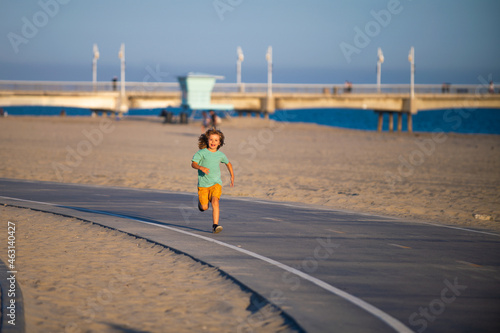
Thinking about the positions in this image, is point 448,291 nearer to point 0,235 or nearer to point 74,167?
point 0,235

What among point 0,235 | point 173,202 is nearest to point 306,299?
point 0,235

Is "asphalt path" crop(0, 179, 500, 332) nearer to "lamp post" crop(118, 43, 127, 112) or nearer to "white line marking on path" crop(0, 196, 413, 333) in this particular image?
"white line marking on path" crop(0, 196, 413, 333)

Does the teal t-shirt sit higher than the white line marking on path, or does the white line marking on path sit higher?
the teal t-shirt

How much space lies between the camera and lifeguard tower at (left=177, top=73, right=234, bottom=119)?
57469mm

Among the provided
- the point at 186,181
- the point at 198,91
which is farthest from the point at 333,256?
the point at 198,91

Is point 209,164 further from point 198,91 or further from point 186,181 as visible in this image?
point 198,91

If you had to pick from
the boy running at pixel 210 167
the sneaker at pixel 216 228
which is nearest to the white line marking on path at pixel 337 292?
the sneaker at pixel 216 228

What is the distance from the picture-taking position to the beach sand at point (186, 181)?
24.0 feet

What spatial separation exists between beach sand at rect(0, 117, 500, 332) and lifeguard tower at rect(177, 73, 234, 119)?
43.0 ft

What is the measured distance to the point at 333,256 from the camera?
8.79 m

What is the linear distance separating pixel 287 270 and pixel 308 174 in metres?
13.9

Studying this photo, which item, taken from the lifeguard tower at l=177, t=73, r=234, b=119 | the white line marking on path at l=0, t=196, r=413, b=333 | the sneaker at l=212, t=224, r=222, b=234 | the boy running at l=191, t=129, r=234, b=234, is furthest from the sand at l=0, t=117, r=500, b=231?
the lifeguard tower at l=177, t=73, r=234, b=119

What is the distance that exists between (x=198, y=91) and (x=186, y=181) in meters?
39.5

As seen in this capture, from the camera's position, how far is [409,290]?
703cm
